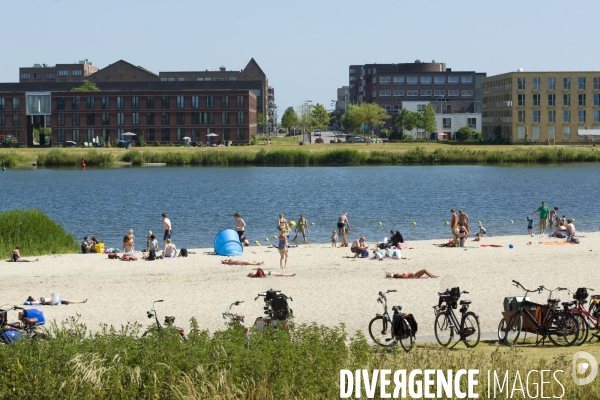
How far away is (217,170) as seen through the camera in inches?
4250

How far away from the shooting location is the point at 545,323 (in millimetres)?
17859

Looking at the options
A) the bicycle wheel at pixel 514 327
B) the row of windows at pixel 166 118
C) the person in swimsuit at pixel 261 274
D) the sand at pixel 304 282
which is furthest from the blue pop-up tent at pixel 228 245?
the row of windows at pixel 166 118

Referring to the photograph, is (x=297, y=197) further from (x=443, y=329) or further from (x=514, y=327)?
(x=514, y=327)

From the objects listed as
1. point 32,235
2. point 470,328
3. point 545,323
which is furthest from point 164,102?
point 545,323

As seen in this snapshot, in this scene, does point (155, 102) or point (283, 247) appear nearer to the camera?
point (283, 247)

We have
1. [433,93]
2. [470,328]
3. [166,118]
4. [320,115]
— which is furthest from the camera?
[433,93]

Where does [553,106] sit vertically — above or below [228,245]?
above

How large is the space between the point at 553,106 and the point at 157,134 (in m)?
56.8

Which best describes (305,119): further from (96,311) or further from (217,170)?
(96,311)


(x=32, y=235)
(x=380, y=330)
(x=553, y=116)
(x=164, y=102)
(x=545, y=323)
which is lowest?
(x=380, y=330)

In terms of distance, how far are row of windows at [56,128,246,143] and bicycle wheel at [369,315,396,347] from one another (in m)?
115

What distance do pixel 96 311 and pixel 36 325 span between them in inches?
213

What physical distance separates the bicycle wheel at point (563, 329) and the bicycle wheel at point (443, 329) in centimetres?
188

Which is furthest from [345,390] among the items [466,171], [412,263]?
[466,171]
